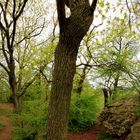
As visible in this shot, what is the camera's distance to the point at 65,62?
562 centimetres

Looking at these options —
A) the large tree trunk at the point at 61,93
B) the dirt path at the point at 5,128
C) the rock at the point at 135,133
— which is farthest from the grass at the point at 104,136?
the large tree trunk at the point at 61,93

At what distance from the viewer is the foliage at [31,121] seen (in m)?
13.6

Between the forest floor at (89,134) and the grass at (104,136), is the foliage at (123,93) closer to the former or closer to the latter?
the forest floor at (89,134)

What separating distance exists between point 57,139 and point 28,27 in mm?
17253

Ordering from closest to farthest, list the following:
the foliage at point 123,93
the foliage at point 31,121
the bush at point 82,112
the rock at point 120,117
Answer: the rock at point 120,117
the foliage at point 31,121
the foliage at point 123,93
the bush at point 82,112

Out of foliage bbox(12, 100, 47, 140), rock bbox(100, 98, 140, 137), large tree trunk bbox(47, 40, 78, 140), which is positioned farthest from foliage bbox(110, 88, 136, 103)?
large tree trunk bbox(47, 40, 78, 140)

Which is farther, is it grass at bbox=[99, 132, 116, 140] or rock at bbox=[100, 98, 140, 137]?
grass at bbox=[99, 132, 116, 140]

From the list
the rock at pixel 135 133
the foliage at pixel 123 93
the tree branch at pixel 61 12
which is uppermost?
the tree branch at pixel 61 12

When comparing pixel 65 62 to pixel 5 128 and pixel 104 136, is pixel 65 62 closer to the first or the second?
pixel 104 136

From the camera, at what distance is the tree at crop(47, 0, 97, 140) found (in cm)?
554

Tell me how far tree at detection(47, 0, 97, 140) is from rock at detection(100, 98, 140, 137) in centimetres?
748

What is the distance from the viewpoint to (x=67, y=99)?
561 centimetres

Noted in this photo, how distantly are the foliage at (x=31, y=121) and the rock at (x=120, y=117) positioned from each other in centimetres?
281

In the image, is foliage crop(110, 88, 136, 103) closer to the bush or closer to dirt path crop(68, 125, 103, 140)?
the bush
